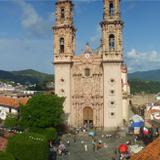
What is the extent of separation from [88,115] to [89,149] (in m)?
17.7

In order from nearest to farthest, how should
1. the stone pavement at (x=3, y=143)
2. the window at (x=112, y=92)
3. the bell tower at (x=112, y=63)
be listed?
the stone pavement at (x=3, y=143)
the bell tower at (x=112, y=63)
the window at (x=112, y=92)

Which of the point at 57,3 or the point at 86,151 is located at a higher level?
the point at 57,3

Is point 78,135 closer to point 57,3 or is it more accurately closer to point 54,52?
point 54,52

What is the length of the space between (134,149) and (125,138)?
2049 cm

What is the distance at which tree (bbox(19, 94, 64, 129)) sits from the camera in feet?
188

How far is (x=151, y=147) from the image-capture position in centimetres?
2277

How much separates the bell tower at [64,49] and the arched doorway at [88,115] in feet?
9.01

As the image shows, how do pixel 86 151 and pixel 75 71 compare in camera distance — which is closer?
pixel 86 151

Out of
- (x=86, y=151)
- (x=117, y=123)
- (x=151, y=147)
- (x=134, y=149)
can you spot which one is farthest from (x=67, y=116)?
(x=151, y=147)

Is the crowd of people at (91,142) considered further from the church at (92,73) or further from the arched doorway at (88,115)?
the church at (92,73)

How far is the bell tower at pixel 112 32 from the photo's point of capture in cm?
6875

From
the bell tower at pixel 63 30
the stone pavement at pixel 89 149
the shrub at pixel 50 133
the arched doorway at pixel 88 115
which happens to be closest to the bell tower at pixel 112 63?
the arched doorway at pixel 88 115

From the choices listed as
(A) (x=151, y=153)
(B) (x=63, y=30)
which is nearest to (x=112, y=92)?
(B) (x=63, y=30)

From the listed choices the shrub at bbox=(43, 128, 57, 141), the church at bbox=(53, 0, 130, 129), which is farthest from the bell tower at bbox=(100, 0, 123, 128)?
the shrub at bbox=(43, 128, 57, 141)
